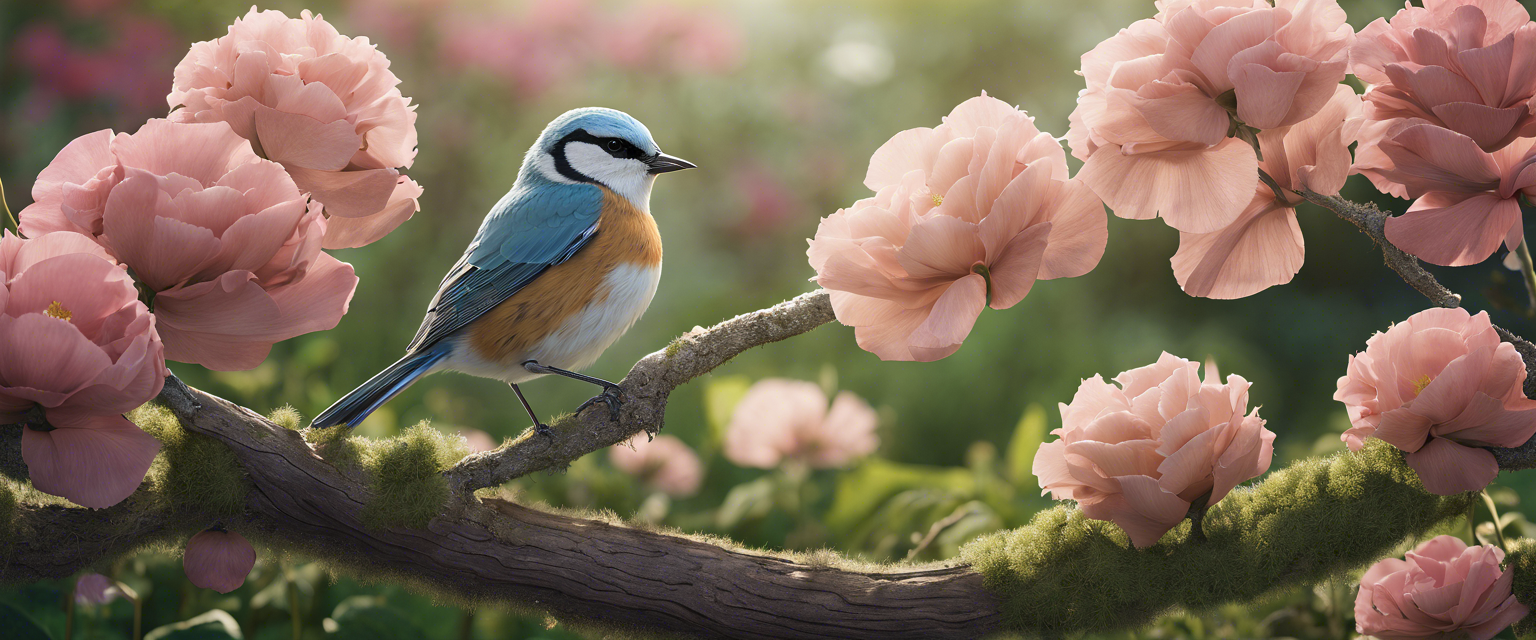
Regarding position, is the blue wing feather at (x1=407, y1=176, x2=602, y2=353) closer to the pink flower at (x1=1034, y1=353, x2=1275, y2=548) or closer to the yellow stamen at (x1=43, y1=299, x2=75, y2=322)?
the yellow stamen at (x1=43, y1=299, x2=75, y2=322)

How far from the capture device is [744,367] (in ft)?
5.19

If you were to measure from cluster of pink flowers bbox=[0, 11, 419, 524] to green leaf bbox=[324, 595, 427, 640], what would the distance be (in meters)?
0.45

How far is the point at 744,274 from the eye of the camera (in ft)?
6.19

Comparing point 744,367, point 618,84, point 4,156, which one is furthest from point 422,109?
point 744,367

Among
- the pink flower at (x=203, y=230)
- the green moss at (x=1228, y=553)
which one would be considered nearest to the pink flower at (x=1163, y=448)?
the green moss at (x=1228, y=553)

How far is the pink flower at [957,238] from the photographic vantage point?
1.25 feet

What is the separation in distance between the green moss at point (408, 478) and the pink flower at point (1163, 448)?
340 mm

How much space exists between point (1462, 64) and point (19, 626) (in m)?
0.94

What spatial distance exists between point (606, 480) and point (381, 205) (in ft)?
2.10

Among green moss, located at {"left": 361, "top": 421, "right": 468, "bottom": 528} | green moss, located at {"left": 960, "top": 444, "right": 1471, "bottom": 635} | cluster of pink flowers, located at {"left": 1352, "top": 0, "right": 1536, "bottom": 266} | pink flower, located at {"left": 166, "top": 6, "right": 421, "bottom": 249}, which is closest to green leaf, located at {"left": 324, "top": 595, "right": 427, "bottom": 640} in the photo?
green moss, located at {"left": 361, "top": 421, "right": 468, "bottom": 528}

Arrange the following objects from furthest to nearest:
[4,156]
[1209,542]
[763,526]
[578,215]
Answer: [4,156]
[763,526]
[578,215]
[1209,542]

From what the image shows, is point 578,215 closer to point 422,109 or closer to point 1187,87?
point 1187,87

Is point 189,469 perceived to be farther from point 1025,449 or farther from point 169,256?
point 1025,449

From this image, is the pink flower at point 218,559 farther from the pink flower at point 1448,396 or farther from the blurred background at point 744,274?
the pink flower at point 1448,396
